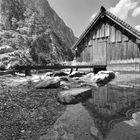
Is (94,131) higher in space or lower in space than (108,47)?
lower

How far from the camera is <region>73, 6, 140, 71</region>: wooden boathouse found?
1369cm

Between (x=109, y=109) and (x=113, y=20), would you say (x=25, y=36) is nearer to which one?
(x=113, y=20)

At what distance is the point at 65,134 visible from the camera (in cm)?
346

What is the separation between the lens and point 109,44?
50.5ft

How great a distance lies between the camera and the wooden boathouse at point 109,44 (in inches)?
539

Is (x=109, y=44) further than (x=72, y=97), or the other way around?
(x=109, y=44)

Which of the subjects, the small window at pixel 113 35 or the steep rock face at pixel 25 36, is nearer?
the small window at pixel 113 35

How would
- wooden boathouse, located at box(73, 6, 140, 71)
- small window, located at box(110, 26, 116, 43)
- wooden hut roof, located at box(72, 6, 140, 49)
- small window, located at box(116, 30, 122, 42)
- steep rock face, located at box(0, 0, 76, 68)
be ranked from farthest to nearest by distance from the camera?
1. steep rock face, located at box(0, 0, 76, 68)
2. small window, located at box(110, 26, 116, 43)
3. small window, located at box(116, 30, 122, 42)
4. wooden boathouse, located at box(73, 6, 140, 71)
5. wooden hut roof, located at box(72, 6, 140, 49)

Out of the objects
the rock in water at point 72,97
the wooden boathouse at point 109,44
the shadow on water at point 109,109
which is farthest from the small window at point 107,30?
the rock in water at point 72,97

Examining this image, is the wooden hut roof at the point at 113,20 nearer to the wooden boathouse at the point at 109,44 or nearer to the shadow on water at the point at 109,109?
the wooden boathouse at the point at 109,44

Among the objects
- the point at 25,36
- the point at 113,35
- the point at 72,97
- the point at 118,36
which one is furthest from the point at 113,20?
the point at 25,36

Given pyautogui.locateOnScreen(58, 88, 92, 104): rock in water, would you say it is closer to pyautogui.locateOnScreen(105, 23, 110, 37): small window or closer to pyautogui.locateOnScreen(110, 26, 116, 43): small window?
pyautogui.locateOnScreen(110, 26, 116, 43): small window

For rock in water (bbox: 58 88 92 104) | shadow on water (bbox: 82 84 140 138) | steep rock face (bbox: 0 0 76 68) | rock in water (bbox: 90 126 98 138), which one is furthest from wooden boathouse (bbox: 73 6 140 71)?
rock in water (bbox: 90 126 98 138)

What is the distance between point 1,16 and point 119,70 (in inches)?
1326
